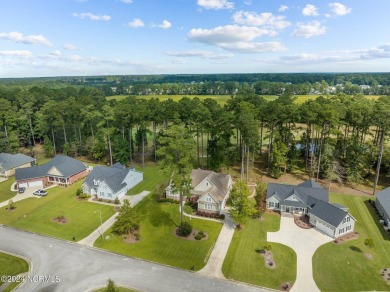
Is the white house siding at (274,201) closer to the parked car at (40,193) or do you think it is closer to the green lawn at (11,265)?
the green lawn at (11,265)

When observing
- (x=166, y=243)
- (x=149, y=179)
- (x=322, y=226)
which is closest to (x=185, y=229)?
(x=166, y=243)

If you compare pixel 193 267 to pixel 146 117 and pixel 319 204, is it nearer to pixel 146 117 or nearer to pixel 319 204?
pixel 319 204

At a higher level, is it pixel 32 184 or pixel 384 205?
pixel 384 205

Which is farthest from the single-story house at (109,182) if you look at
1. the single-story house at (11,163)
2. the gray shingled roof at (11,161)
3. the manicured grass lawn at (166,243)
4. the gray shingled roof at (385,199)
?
the gray shingled roof at (385,199)

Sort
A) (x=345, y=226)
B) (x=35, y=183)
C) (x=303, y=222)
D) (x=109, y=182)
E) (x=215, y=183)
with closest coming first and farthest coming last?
1. (x=345, y=226)
2. (x=303, y=222)
3. (x=215, y=183)
4. (x=109, y=182)
5. (x=35, y=183)

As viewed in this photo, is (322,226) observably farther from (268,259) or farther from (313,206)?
(268,259)

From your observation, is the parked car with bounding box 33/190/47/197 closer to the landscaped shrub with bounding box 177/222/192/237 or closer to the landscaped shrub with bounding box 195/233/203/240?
the landscaped shrub with bounding box 177/222/192/237
